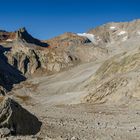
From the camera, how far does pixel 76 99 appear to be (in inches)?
3971

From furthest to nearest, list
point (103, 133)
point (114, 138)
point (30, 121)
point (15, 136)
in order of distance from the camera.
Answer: point (103, 133) → point (114, 138) → point (30, 121) → point (15, 136)

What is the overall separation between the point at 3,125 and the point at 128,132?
1269 cm

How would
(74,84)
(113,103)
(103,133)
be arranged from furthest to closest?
(74,84), (113,103), (103,133)

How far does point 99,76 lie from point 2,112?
3826 inches

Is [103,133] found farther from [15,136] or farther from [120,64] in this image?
[120,64]

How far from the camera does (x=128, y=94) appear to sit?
84.8 metres

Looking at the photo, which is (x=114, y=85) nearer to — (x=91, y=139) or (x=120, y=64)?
(x=120, y=64)

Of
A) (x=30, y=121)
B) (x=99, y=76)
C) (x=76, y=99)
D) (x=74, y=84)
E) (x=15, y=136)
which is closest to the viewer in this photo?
Result: (x=15, y=136)

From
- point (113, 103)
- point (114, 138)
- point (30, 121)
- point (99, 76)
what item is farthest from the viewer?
point (99, 76)

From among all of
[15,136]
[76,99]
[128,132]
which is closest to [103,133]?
[128,132]

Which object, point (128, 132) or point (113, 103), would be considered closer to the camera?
point (128, 132)

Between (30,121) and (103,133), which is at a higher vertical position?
→ (30,121)

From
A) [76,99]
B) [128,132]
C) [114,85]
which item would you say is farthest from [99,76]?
[128,132]

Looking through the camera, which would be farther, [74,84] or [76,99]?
[74,84]
